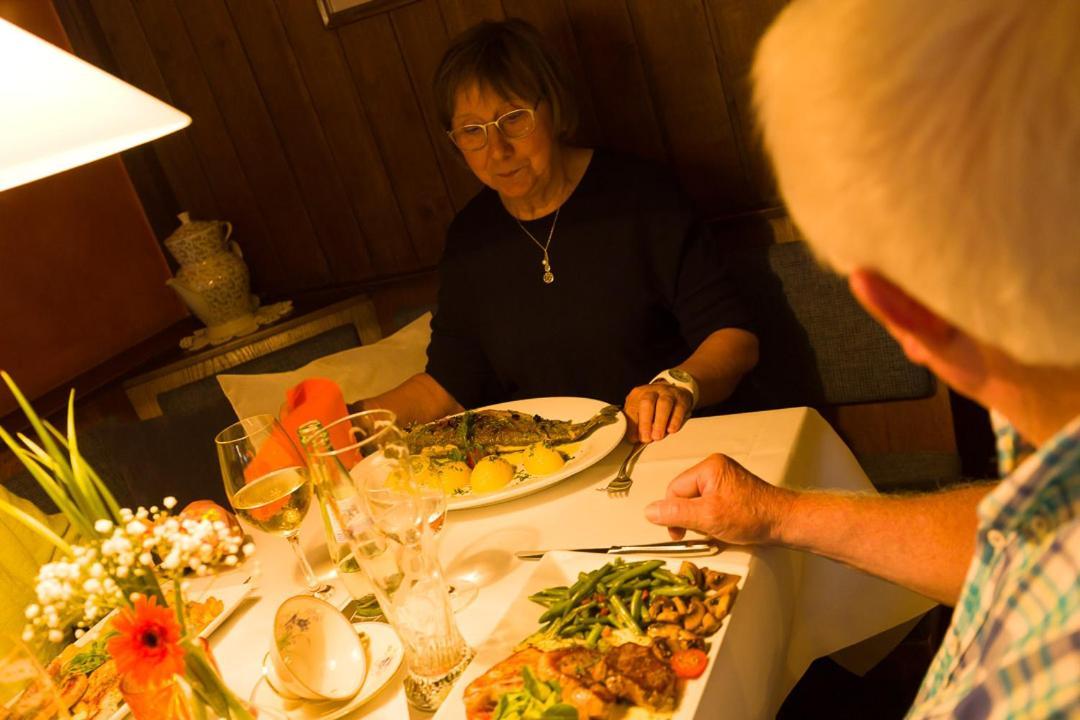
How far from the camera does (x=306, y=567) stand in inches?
50.2

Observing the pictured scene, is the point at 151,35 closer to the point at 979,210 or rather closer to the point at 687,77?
the point at 687,77

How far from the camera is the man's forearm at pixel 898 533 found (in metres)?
1.09

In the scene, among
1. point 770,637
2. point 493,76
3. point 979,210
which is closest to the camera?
point 979,210

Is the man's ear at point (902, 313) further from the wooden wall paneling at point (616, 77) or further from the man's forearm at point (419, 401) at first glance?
the wooden wall paneling at point (616, 77)

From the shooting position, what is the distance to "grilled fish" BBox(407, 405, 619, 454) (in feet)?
4.87

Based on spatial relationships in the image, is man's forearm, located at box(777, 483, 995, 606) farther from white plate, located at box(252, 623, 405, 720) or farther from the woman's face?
the woman's face

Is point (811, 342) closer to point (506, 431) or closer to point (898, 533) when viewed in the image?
point (506, 431)

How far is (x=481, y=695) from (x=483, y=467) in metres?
0.54

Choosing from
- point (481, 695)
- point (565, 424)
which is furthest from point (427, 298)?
point (481, 695)

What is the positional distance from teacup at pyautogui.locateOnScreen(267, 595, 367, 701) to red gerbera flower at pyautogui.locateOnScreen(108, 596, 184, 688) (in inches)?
7.8

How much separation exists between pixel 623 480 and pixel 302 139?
6.57 feet

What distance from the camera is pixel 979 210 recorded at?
0.54m

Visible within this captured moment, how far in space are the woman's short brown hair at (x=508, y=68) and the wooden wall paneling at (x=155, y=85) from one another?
1.31 meters

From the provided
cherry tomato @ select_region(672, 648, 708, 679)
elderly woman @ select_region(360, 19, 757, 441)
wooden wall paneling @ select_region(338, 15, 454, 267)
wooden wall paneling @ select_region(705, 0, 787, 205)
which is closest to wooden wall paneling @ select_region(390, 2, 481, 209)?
wooden wall paneling @ select_region(338, 15, 454, 267)
